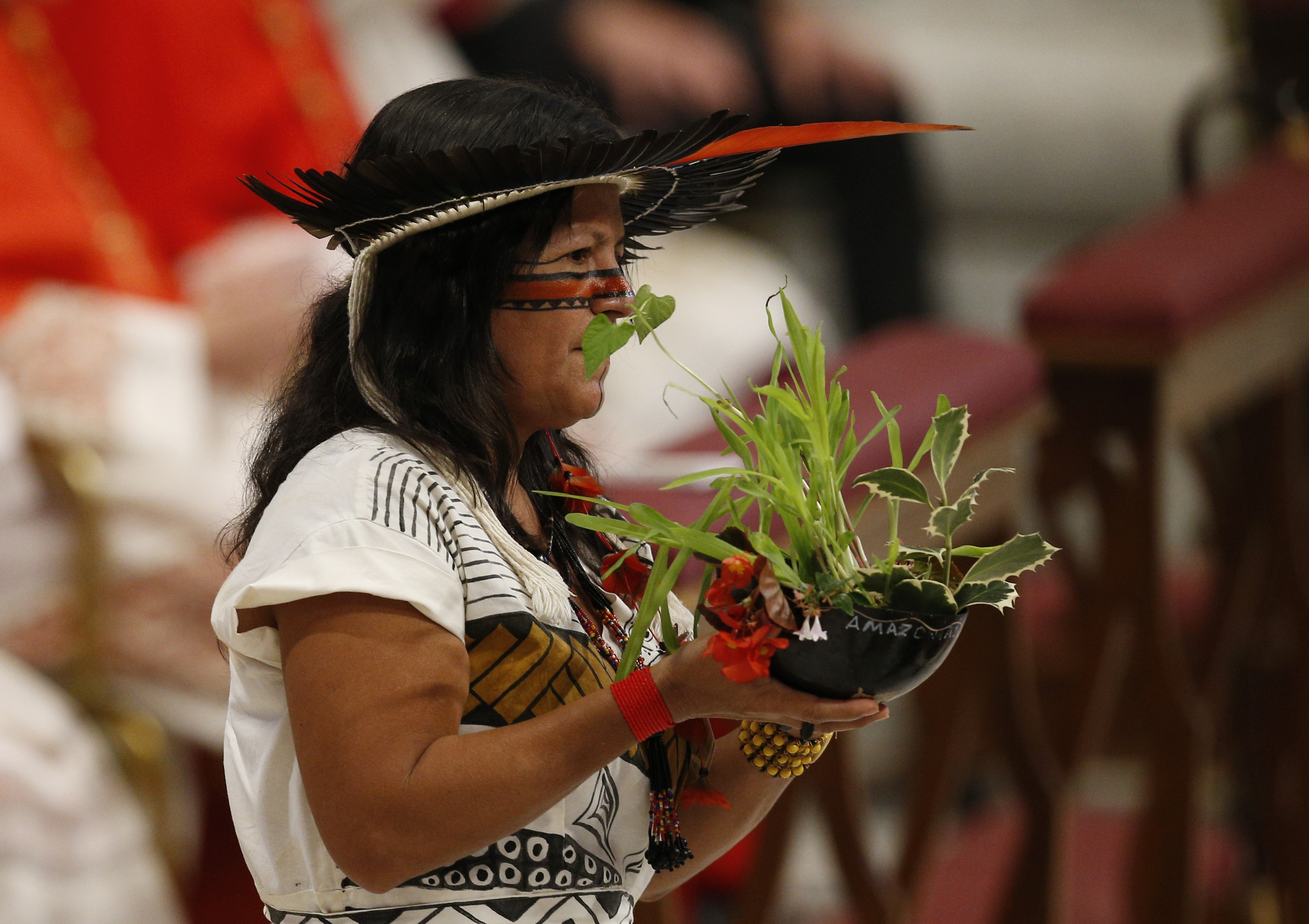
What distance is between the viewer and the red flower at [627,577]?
2.60ft

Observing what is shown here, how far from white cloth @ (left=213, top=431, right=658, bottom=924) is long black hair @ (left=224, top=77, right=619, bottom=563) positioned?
3 centimetres

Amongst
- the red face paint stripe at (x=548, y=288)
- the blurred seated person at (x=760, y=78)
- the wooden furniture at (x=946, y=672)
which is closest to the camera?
the red face paint stripe at (x=548, y=288)

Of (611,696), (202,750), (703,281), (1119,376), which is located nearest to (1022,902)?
(1119,376)

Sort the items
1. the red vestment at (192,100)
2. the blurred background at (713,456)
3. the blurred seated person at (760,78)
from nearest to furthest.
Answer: the blurred background at (713,456), the red vestment at (192,100), the blurred seated person at (760,78)

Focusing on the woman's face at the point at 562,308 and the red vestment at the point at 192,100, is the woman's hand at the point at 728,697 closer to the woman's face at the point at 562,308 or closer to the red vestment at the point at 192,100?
the woman's face at the point at 562,308

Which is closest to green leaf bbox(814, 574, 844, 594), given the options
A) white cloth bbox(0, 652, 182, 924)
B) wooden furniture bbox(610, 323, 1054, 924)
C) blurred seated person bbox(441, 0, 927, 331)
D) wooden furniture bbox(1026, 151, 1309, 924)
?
wooden furniture bbox(610, 323, 1054, 924)

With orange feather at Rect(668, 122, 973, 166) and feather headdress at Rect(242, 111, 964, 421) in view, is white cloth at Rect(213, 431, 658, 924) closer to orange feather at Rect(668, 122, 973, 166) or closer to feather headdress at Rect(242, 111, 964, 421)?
feather headdress at Rect(242, 111, 964, 421)

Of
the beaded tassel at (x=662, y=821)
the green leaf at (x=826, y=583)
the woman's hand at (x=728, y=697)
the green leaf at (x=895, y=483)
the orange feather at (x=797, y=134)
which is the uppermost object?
the orange feather at (x=797, y=134)

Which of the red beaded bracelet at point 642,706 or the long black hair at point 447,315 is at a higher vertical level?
the long black hair at point 447,315

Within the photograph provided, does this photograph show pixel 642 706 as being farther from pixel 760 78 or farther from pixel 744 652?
pixel 760 78

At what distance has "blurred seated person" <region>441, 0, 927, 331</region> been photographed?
3.11m

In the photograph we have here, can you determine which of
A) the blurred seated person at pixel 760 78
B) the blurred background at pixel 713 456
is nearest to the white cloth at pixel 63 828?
the blurred background at pixel 713 456

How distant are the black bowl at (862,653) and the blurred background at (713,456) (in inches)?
13.7

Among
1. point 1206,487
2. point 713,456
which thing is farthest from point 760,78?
point 713,456
